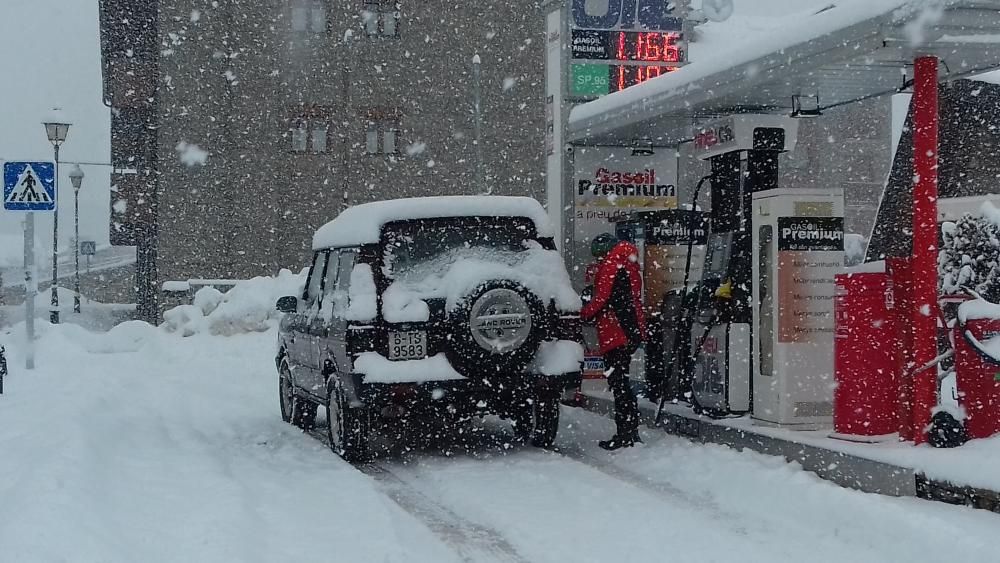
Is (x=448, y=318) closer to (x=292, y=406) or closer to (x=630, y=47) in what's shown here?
(x=292, y=406)

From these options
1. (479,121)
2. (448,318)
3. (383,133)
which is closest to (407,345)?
(448,318)

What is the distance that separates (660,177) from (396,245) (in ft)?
16.0

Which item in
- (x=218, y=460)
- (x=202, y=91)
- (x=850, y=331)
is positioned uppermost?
(x=202, y=91)

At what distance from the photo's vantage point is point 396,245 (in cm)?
937

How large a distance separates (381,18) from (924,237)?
29.1 metres

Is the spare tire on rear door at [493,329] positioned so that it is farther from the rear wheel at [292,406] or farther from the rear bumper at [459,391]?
the rear wheel at [292,406]

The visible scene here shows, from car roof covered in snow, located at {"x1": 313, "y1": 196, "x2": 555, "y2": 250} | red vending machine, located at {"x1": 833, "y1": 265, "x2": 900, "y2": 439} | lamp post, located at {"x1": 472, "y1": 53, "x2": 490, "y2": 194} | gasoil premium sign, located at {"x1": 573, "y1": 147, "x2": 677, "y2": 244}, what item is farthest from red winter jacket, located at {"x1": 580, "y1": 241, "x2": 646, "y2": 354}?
lamp post, located at {"x1": 472, "y1": 53, "x2": 490, "y2": 194}

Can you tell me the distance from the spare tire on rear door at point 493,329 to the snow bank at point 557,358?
147 millimetres

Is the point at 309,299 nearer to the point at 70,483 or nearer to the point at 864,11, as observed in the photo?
the point at 70,483

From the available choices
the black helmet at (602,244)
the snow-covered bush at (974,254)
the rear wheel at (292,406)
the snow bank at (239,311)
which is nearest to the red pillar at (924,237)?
the black helmet at (602,244)

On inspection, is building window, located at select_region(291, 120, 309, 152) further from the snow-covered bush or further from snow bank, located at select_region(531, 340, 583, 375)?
snow bank, located at select_region(531, 340, 583, 375)

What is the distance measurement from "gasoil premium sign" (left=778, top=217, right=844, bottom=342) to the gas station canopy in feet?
3.65

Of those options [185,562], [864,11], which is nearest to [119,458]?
[185,562]

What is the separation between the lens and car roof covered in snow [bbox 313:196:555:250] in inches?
369
